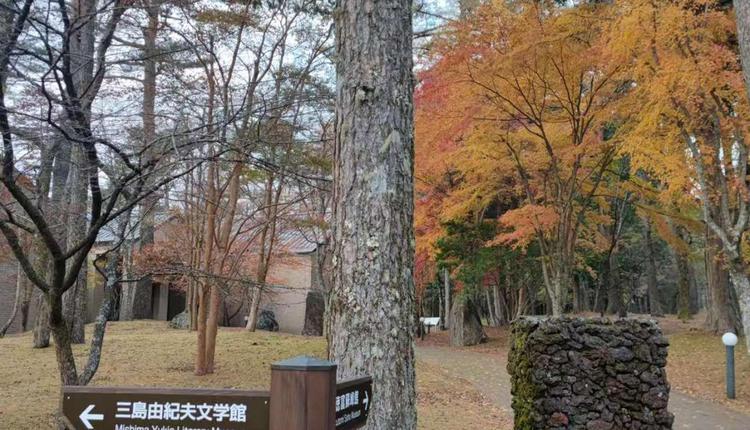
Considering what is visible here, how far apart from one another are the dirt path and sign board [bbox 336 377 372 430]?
19.9 feet

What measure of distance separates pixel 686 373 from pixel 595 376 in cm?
615

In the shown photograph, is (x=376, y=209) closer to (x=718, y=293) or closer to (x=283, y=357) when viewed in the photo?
(x=283, y=357)

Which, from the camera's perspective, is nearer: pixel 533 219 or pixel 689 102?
pixel 689 102

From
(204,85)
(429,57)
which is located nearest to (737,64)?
(429,57)

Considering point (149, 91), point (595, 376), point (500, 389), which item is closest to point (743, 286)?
point (500, 389)

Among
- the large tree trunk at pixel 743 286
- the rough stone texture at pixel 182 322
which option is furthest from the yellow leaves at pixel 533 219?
the rough stone texture at pixel 182 322

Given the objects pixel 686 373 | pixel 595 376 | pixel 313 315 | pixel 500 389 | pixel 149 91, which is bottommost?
pixel 500 389

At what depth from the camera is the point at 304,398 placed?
159cm

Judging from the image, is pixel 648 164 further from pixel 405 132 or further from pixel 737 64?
pixel 405 132

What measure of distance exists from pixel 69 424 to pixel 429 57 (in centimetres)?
956

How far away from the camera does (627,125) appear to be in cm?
1005

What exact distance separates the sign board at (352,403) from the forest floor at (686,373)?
20.1ft

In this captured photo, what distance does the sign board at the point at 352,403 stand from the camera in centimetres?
178

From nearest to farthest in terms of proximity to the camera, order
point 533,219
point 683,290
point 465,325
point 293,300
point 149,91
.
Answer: point 149,91
point 533,219
point 465,325
point 683,290
point 293,300
